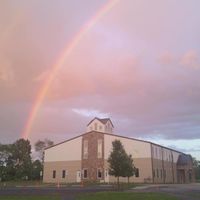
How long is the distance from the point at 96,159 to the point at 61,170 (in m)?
9.52

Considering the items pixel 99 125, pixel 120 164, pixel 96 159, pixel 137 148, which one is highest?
pixel 99 125

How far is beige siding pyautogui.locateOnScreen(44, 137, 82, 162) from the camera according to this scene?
267 feet

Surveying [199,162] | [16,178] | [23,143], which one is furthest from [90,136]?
[199,162]

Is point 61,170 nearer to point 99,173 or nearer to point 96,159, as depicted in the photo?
point 96,159

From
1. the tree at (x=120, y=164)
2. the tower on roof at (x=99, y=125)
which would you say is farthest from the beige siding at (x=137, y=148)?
the tree at (x=120, y=164)

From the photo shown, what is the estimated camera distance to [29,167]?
337ft

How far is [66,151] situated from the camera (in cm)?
8281

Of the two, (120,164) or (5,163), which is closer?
(120,164)

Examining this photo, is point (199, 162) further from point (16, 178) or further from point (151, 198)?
point (151, 198)

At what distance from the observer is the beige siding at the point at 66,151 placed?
81375 mm

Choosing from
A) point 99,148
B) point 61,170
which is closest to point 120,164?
point 99,148

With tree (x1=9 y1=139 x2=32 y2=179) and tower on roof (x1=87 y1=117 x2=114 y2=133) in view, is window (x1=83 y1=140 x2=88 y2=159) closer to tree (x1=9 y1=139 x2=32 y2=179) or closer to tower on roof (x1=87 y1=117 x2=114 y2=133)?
tower on roof (x1=87 y1=117 x2=114 y2=133)

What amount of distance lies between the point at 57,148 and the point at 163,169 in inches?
1006

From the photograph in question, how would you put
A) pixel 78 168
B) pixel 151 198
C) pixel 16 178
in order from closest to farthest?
pixel 151 198, pixel 78 168, pixel 16 178
